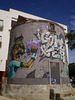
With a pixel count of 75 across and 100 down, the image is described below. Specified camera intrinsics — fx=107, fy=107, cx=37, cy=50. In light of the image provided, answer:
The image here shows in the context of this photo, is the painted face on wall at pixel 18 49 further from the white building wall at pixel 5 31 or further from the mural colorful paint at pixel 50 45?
the white building wall at pixel 5 31

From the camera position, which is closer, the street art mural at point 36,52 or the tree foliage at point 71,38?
the street art mural at point 36,52

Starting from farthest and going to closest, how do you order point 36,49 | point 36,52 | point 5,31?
point 5,31
point 36,49
point 36,52

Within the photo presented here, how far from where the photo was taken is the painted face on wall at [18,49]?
14180 millimetres

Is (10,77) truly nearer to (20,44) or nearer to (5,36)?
(20,44)

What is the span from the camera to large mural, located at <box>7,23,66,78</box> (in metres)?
13.5

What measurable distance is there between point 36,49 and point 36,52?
40 centimetres

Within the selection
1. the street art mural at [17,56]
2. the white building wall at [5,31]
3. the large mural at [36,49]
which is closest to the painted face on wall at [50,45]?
the large mural at [36,49]

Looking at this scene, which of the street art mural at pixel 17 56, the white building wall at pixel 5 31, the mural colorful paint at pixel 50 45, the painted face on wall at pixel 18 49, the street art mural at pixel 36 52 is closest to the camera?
the street art mural at pixel 36 52

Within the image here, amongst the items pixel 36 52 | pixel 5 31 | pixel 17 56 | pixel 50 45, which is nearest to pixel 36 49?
pixel 36 52

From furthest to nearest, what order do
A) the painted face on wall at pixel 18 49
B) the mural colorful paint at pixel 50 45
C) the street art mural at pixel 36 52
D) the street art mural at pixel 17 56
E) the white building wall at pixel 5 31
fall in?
1. the white building wall at pixel 5 31
2. the painted face on wall at pixel 18 49
3. the mural colorful paint at pixel 50 45
4. the street art mural at pixel 17 56
5. the street art mural at pixel 36 52

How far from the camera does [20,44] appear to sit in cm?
1451

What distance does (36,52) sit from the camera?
1362 cm

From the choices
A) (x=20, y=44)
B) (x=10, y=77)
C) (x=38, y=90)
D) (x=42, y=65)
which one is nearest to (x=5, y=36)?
(x=20, y=44)

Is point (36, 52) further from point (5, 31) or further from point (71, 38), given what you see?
point (5, 31)
